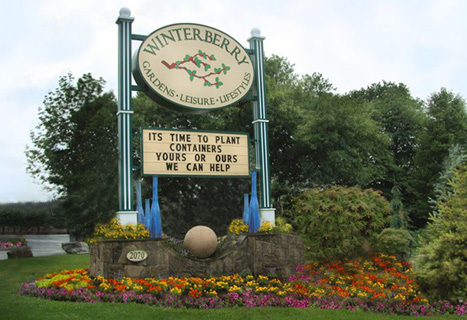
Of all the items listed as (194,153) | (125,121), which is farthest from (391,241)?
(125,121)

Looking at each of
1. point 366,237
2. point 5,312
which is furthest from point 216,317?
point 366,237

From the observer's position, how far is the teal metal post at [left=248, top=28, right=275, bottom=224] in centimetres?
1532

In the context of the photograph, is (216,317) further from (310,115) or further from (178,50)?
(310,115)

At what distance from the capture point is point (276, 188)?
1206 inches

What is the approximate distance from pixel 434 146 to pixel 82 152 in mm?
22717

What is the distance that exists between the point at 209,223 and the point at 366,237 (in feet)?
50.2

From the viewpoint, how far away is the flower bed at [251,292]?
417 inches

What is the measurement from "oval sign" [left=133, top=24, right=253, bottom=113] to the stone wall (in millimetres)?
4312

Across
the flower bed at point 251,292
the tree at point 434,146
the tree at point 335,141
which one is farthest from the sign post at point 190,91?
the tree at point 434,146

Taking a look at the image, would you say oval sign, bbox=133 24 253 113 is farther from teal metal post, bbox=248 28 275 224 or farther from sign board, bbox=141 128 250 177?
sign board, bbox=141 128 250 177

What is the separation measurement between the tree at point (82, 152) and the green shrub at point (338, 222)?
1544 centimetres

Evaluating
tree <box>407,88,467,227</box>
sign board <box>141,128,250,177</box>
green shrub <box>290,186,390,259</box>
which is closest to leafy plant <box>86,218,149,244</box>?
sign board <box>141,128,250,177</box>

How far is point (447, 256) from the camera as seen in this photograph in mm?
11008

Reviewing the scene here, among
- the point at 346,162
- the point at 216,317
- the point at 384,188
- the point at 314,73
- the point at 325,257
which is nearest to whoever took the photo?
the point at 216,317
